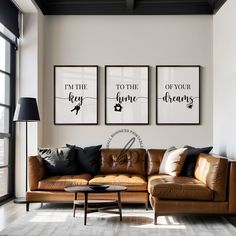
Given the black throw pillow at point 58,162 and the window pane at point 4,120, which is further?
the window pane at point 4,120

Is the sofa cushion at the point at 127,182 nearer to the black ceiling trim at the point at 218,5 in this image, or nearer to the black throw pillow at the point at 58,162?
the black throw pillow at the point at 58,162

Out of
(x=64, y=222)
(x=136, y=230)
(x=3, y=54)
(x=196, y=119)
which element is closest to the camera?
(x=136, y=230)

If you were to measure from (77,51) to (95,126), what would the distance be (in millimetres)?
1193

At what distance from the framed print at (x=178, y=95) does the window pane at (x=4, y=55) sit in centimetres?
223

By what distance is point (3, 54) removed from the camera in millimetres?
6344

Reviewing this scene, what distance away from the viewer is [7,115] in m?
6.52

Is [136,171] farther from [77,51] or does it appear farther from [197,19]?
[197,19]

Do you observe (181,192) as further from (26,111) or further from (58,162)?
(26,111)

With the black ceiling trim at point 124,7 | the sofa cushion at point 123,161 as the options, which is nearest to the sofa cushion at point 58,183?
the sofa cushion at point 123,161

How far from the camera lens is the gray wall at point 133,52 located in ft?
22.6

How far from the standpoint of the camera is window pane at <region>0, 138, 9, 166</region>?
6238mm

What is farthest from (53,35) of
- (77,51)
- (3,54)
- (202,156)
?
(202,156)

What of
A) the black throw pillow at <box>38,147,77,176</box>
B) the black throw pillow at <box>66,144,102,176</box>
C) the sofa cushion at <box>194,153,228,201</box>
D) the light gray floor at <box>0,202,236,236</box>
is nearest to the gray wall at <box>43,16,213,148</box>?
the black throw pillow at <box>66,144,102,176</box>

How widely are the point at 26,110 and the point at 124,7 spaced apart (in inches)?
89.0
